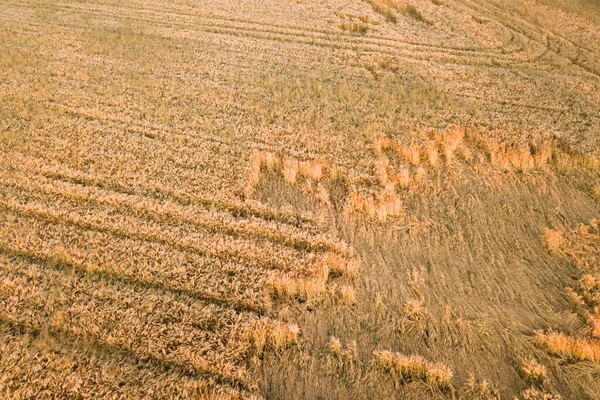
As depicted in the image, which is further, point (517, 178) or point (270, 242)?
point (517, 178)

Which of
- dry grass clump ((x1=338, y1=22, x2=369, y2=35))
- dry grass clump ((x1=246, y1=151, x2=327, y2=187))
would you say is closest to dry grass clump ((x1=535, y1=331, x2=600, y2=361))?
dry grass clump ((x1=246, y1=151, x2=327, y2=187))

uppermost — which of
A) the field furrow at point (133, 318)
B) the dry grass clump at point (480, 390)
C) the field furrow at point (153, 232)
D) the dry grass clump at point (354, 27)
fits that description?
the dry grass clump at point (354, 27)

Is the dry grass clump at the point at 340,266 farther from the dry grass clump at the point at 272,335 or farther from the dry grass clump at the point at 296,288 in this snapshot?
the dry grass clump at the point at 272,335

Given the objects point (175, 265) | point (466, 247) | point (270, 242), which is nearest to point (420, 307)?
point (466, 247)

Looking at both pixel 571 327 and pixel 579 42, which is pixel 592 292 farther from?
pixel 579 42

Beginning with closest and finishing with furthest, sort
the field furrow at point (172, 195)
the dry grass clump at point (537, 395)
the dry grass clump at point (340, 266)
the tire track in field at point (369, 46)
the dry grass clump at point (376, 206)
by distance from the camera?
1. the dry grass clump at point (537, 395)
2. the dry grass clump at point (340, 266)
3. the field furrow at point (172, 195)
4. the dry grass clump at point (376, 206)
5. the tire track in field at point (369, 46)

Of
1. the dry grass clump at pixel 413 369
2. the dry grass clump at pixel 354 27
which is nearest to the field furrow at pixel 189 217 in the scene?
the dry grass clump at pixel 413 369
